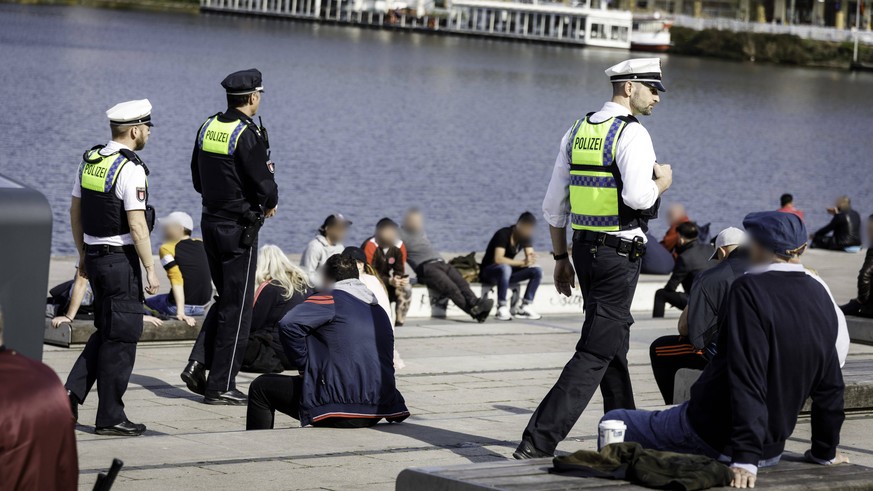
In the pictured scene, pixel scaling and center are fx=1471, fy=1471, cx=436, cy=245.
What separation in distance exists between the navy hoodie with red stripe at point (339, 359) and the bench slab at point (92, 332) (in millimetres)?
3662

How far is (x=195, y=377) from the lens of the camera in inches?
373

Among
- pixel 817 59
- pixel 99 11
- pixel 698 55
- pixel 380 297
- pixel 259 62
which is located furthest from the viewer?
pixel 99 11

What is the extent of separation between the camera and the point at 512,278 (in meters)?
15.5

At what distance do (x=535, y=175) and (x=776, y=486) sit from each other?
4394 centimetres

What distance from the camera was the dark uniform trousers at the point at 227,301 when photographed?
931 centimetres

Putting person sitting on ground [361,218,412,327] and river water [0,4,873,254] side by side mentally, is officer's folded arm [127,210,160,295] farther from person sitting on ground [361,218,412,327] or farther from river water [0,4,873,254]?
river water [0,4,873,254]

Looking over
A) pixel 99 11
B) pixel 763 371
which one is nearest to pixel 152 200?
pixel 763 371

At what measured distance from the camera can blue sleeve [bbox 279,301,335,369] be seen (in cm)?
791

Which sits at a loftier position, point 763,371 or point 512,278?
point 763,371

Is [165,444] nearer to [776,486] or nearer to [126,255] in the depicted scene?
[126,255]

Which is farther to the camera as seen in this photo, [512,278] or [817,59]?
[817,59]

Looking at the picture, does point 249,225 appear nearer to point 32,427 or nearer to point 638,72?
point 638,72

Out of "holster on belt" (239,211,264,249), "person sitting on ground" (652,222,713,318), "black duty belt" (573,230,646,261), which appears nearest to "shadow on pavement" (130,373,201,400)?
"holster on belt" (239,211,264,249)

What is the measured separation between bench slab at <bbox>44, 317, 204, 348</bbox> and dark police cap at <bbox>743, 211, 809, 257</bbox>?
6.68 m
